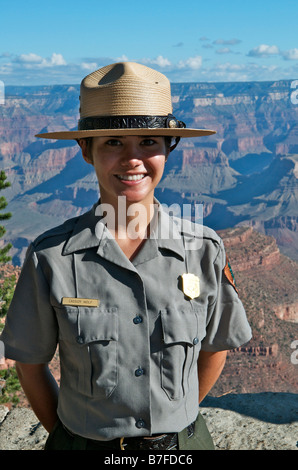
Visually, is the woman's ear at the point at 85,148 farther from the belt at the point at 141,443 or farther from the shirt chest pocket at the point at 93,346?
the belt at the point at 141,443

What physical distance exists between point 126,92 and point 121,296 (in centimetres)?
104

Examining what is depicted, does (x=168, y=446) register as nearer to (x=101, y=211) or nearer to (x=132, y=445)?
(x=132, y=445)

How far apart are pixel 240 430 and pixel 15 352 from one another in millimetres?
3485

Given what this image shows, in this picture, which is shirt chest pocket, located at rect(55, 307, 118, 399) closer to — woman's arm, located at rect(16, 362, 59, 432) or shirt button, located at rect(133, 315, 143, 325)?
shirt button, located at rect(133, 315, 143, 325)

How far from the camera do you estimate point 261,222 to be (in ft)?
537

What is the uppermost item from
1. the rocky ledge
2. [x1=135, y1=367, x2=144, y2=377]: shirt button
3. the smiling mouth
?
the smiling mouth

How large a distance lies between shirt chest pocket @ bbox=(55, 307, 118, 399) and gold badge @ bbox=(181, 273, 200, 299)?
39 cm

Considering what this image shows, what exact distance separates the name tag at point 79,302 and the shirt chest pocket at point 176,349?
0.36 metres

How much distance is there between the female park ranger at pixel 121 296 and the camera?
2.55 metres

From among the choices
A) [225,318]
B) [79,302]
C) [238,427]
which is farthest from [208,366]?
[238,427]

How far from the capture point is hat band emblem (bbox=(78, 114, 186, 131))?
2498mm

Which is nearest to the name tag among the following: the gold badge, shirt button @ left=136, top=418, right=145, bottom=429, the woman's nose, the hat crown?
the gold badge

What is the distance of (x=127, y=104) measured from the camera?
252 cm

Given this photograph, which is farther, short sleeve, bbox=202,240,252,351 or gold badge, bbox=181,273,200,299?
Answer: short sleeve, bbox=202,240,252,351
